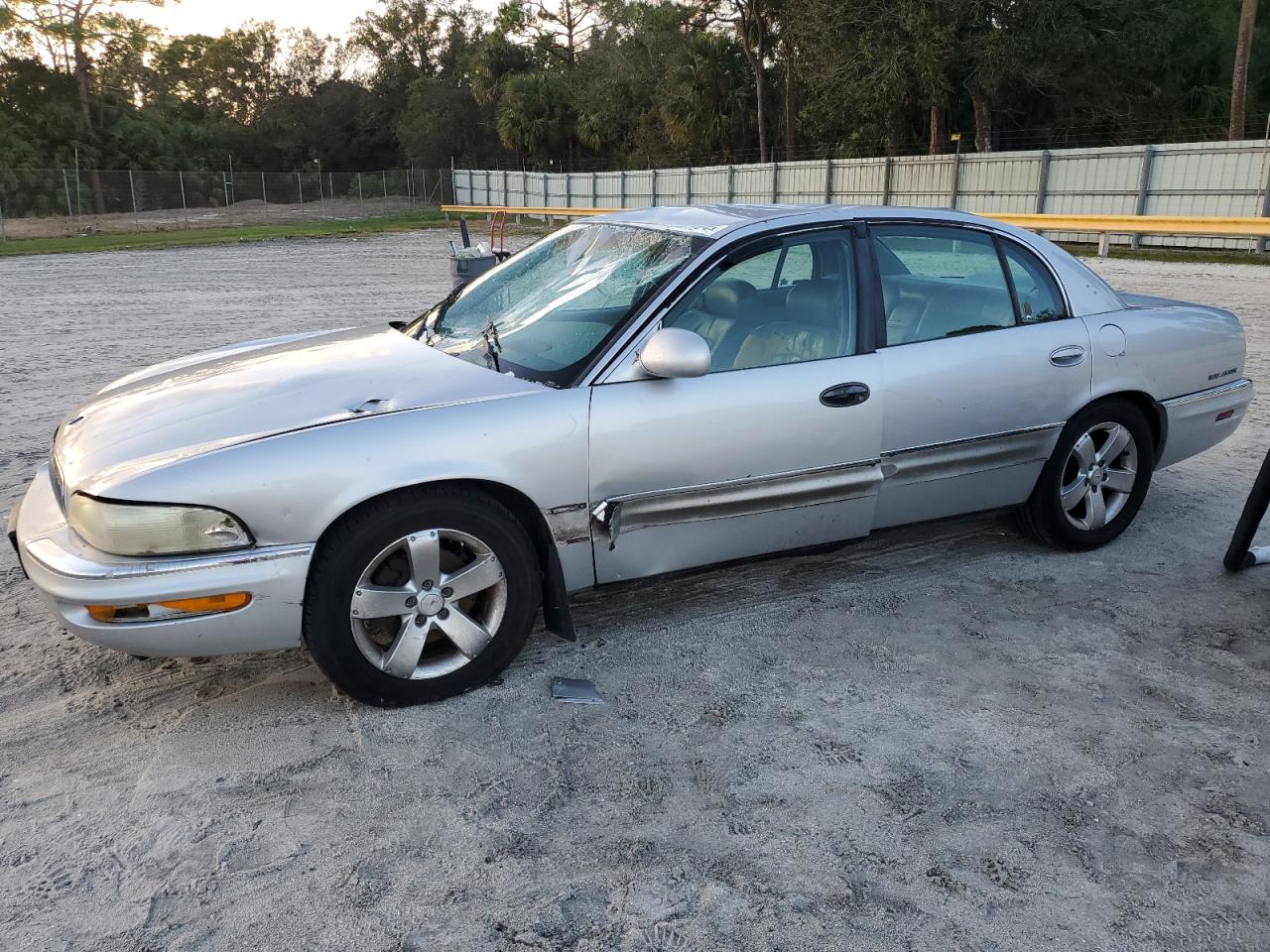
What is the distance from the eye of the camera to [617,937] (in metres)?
2.38

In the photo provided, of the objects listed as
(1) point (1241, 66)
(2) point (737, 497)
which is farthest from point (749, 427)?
(1) point (1241, 66)

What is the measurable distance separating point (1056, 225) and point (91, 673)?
21.7m

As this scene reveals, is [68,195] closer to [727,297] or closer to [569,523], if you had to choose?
[727,297]

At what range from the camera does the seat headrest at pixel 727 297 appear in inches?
150

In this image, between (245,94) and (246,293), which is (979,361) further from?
(245,94)

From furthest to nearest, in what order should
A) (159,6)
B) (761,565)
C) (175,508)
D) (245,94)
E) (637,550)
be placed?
(245,94) → (159,6) → (761,565) → (637,550) → (175,508)

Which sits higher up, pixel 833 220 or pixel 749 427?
pixel 833 220

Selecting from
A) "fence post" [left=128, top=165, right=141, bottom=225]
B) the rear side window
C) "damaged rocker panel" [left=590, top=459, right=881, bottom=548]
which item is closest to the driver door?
"damaged rocker panel" [left=590, top=459, right=881, bottom=548]

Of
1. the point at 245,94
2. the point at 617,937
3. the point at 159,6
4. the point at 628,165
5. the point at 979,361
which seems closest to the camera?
the point at 617,937

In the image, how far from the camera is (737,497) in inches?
147

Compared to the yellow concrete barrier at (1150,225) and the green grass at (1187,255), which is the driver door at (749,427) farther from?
the green grass at (1187,255)

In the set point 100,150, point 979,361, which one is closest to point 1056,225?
point 979,361

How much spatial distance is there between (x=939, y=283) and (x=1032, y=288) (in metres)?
0.46

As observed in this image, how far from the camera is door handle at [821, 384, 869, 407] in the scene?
3832 mm
